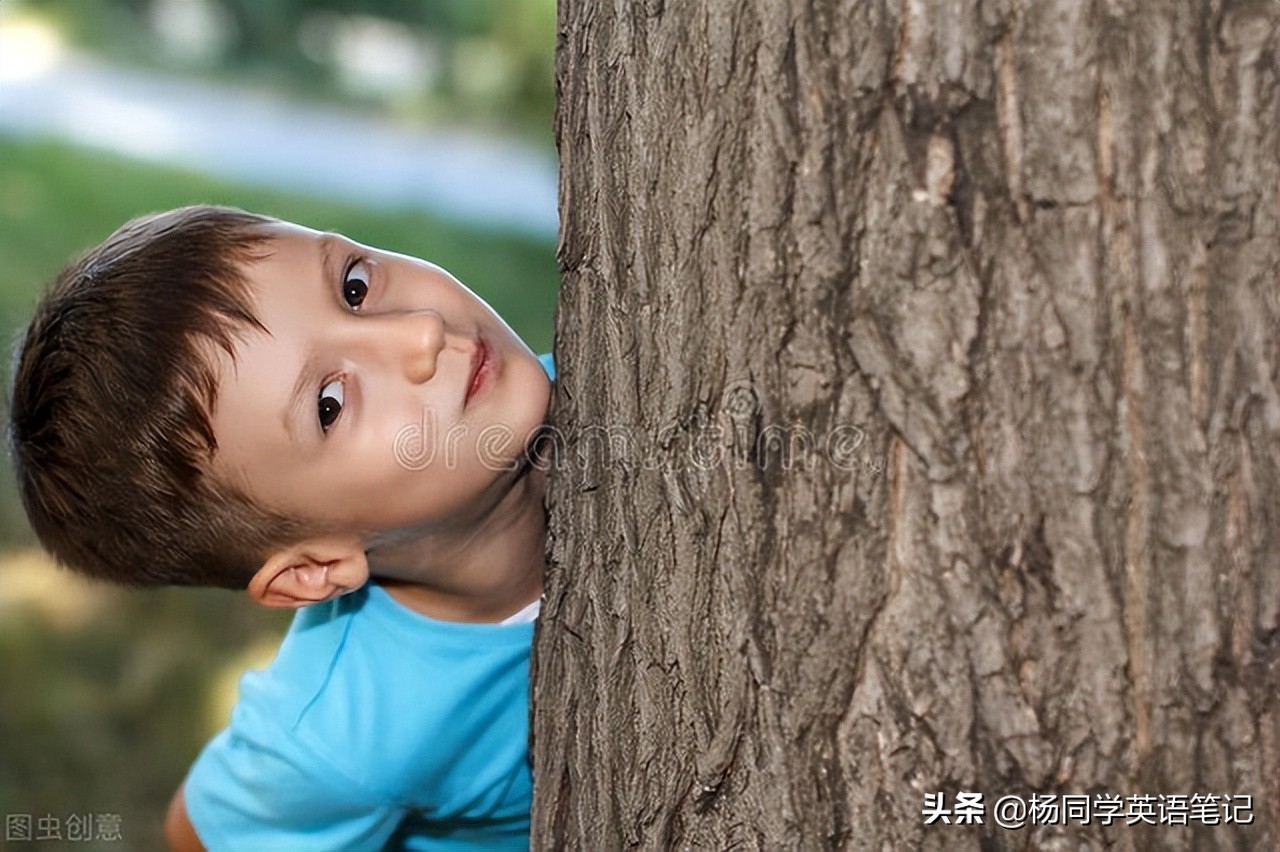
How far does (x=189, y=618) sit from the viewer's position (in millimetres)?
3809

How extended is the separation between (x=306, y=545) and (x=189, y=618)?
2.11 meters

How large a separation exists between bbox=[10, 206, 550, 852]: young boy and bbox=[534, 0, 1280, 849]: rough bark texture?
0.44 m

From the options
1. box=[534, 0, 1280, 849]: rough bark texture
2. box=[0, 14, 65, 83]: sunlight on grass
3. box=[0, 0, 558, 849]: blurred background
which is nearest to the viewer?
box=[534, 0, 1280, 849]: rough bark texture

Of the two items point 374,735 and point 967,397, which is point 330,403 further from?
point 967,397

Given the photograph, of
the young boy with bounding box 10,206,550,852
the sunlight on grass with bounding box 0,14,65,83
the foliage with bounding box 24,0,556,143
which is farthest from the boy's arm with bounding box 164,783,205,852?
the sunlight on grass with bounding box 0,14,65,83

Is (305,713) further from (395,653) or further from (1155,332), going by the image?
(1155,332)

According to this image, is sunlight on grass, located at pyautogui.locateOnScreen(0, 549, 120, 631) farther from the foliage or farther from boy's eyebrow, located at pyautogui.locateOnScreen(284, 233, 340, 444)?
the foliage

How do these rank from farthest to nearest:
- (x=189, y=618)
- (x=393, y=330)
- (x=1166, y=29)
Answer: (x=189, y=618)
(x=393, y=330)
(x=1166, y=29)

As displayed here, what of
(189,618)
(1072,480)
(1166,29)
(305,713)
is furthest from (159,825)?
(1166,29)

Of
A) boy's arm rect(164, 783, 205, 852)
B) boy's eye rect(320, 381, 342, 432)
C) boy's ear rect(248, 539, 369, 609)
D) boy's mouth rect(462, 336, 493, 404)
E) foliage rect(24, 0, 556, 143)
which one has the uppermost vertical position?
foliage rect(24, 0, 556, 143)

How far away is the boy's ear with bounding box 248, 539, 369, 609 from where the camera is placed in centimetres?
186

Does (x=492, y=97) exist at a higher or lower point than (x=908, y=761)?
higher

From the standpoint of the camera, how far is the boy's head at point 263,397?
1741 mm

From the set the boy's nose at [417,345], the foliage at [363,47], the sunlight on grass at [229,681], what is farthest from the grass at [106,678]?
the foliage at [363,47]
